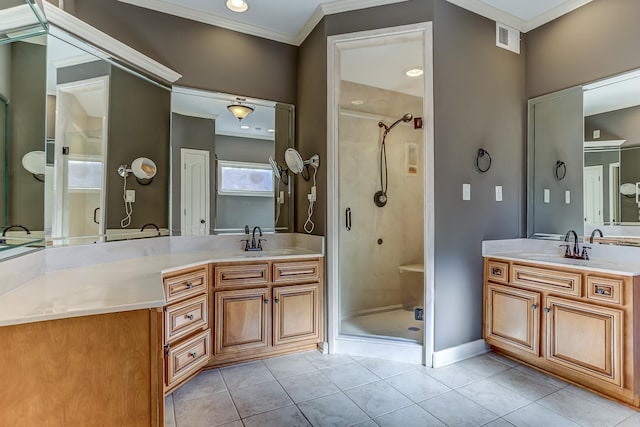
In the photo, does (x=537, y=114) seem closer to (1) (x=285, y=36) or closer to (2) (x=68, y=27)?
(1) (x=285, y=36)

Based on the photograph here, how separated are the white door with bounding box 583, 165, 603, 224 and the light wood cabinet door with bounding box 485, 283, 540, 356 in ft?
2.56

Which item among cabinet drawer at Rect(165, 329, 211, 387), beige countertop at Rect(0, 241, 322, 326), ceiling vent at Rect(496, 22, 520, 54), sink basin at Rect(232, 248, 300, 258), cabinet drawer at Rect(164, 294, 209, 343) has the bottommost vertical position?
cabinet drawer at Rect(165, 329, 211, 387)

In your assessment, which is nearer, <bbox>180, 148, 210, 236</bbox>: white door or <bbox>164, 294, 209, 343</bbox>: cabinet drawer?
<bbox>164, 294, 209, 343</bbox>: cabinet drawer

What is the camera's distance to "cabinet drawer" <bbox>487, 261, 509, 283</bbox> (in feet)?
7.93

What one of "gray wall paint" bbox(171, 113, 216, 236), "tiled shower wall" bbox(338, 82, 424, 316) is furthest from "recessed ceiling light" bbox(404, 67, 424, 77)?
"gray wall paint" bbox(171, 113, 216, 236)

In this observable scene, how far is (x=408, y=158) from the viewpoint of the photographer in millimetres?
3330

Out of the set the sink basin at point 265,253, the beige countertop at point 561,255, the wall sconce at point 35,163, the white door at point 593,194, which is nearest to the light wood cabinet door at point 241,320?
the sink basin at point 265,253

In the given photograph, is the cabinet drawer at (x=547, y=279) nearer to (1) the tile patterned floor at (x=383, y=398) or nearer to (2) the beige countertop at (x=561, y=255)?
(2) the beige countertop at (x=561, y=255)

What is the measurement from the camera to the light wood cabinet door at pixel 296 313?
7.93 feet

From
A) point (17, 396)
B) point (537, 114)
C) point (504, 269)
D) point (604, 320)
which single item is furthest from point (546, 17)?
point (17, 396)

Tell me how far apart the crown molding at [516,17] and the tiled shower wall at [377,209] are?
0.80 m

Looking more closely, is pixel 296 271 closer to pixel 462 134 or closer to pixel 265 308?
pixel 265 308

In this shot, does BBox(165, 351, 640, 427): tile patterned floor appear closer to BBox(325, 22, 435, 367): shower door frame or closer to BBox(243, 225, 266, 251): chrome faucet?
BBox(325, 22, 435, 367): shower door frame

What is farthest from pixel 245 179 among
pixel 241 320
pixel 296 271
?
pixel 241 320
